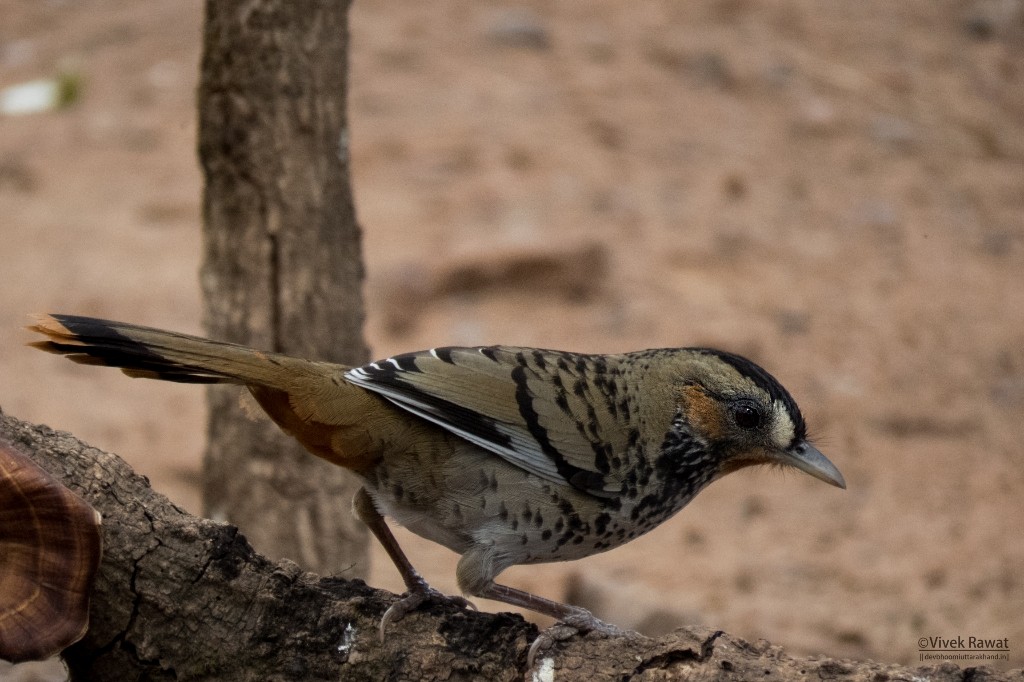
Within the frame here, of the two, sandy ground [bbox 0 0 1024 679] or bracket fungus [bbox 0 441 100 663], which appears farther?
sandy ground [bbox 0 0 1024 679]

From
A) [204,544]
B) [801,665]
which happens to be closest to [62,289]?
[204,544]

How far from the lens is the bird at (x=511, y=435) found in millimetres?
3410

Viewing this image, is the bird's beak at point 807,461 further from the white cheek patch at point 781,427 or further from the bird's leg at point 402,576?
the bird's leg at point 402,576

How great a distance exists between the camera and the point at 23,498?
9.35 ft

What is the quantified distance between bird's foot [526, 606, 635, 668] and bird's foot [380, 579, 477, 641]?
0.31 meters

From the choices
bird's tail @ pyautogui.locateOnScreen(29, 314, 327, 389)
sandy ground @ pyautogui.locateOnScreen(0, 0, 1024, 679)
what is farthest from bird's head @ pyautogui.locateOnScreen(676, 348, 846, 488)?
sandy ground @ pyautogui.locateOnScreen(0, 0, 1024, 679)

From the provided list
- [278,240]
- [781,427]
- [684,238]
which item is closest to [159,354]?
[278,240]

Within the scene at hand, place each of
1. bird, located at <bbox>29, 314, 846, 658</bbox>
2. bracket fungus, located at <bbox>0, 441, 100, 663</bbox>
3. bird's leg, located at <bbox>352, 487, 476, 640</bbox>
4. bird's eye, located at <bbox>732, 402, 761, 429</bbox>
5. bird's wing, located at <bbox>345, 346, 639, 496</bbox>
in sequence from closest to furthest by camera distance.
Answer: bracket fungus, located at <bbox>0, 441, 100, 663</bbox>, bird's leg, located at <bbox>352, 487, 476, 640</bbox>, bird, located at <bbox>29, 314, 846, 658</bbox>, bird's wing, located at <bbox>345, 346, 639, 496</bbox>, bird's eye, located at <bbox>732, 402, 761, 429</bbox>

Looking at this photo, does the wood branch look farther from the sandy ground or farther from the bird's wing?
the sandy ground

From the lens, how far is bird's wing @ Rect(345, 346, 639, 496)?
11.6ft

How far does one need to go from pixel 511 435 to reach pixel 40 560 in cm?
130

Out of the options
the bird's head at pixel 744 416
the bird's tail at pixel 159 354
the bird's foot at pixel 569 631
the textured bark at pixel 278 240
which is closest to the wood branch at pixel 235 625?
the bird's foot at pixel 569 631

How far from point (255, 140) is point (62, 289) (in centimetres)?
401

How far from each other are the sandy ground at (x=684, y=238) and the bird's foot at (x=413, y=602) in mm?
2539
